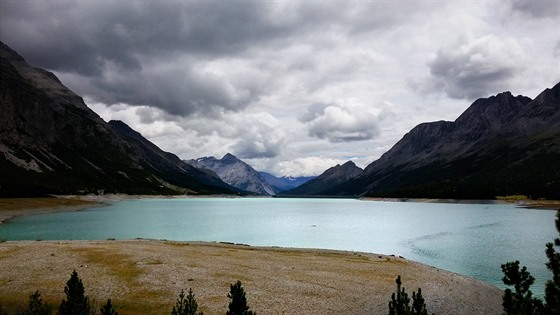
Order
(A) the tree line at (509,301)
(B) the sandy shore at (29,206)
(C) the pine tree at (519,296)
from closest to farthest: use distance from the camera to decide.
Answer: (A) the tree line at (509,301) → (C) the pine tree at (519,296) → (B) the sandy shore at (29,206)

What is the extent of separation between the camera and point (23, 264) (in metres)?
46.2

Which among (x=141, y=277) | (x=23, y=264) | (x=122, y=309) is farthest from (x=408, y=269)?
(x=23, y=264)

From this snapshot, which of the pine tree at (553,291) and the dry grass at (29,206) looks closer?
the pine tree at (553,291)

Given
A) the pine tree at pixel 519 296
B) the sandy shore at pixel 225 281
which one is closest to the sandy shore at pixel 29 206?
the sandy shore at pixel 225 281

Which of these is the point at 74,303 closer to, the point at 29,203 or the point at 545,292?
the point at 545,292

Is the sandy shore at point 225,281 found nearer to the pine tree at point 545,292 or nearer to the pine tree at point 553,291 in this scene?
the pine tree at point 545,292

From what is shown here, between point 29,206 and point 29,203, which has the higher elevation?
point 29,203

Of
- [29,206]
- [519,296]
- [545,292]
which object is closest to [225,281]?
[519,296]

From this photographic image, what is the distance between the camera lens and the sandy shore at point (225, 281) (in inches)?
1383

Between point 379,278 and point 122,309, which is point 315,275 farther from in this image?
point 122,309

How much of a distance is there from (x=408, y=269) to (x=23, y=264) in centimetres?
4786

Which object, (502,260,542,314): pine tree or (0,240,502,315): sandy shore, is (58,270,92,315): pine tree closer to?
(0,240,502,315): sandy shore

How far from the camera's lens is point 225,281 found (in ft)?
140

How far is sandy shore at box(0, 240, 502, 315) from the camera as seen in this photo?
115 ft
